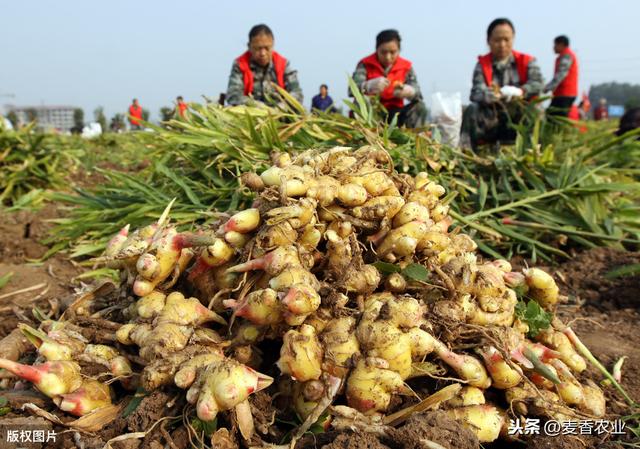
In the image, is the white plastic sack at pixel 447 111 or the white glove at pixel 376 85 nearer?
the white glove at pixel 376 85

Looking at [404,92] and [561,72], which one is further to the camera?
[561,72]

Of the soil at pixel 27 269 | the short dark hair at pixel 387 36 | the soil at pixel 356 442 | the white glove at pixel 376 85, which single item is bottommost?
the soil at pixel 27 269

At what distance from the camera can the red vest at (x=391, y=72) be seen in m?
5.01

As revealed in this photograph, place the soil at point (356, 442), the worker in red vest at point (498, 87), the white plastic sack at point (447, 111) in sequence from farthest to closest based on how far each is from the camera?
1. the white plastic sack at point (447, 111)
2. the worker in red vest at point (498, 87)
3. the soil at point (356, 442)

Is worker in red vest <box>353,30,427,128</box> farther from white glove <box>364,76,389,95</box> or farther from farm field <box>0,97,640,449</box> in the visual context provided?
farm field <box>0,97,640,449</box>

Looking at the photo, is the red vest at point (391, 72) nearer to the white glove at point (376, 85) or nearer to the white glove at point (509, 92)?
the white glove at point (376, 85)

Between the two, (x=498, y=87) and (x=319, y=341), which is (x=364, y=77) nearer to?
(x=498, y=87)

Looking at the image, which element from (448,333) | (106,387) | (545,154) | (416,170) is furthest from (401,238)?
(545,154)

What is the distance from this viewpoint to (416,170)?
109 inches

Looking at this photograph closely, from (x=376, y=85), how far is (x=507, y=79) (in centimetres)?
140

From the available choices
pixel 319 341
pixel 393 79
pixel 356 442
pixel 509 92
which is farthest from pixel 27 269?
pixel 509 92

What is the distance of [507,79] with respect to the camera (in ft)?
16.5

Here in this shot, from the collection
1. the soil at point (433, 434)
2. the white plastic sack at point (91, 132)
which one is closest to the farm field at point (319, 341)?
the soil at point (433, 434)

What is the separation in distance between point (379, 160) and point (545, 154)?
186 centimetres
